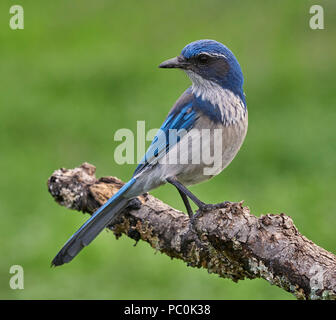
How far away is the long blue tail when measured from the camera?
5.85 meters

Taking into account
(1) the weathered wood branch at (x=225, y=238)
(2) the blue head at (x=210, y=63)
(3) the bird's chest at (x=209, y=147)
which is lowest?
(1) the weathered wood branch at (x=225, y=238)

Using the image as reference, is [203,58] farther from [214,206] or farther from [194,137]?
[214,206]

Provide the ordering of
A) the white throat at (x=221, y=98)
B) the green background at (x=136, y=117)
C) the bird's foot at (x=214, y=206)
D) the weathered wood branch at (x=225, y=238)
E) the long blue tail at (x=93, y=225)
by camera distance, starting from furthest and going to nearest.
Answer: the green background at (x=136, y=117) → the white throat at (x=221, y=98) → the long blue tail at (x=93, y=225) → the bird's foot at (x=214, y=206) → the weathered wood branch at (x=225, y=238)

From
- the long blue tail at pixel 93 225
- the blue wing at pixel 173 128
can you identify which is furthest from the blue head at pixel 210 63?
the long blue tail at pixel 93 225

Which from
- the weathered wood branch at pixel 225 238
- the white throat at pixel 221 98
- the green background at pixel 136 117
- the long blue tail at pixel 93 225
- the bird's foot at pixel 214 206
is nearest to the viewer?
the weathered wood branch at pixel 225 238

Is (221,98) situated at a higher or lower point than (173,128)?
higher

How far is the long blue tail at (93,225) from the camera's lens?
19.2ft

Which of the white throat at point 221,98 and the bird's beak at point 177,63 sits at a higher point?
the bird's beak at point 177,63

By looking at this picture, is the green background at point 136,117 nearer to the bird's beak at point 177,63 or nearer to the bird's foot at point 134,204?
the bird's foot at point 134,204

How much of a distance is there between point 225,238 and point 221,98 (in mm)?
1424

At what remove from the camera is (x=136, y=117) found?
12008 mm

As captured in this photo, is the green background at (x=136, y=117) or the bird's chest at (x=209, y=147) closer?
the bird's chest at (x=209, y=147)

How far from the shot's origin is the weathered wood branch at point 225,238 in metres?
4.69

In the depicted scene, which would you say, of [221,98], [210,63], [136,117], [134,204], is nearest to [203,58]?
[210,63]
